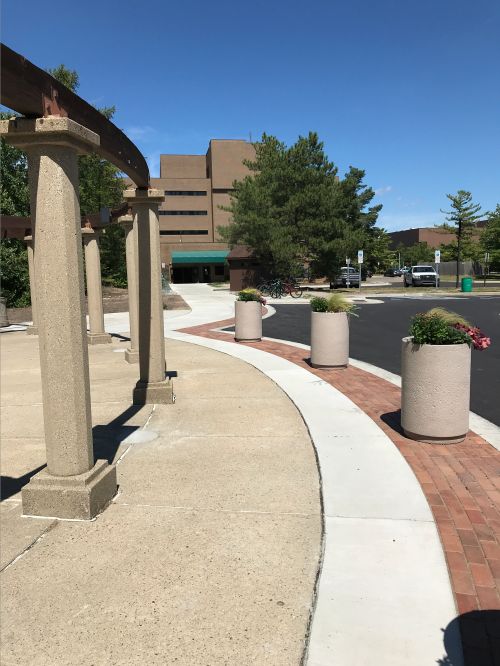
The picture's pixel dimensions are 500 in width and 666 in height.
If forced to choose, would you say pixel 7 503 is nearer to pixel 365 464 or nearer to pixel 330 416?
pixel 365 464

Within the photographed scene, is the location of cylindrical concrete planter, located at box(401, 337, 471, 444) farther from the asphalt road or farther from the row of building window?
the row of building window

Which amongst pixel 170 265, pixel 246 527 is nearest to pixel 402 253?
pixel 170 265

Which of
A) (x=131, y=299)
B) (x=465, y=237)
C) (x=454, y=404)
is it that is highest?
(x=465, y=237)

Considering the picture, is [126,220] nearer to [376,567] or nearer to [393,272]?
[376,567]

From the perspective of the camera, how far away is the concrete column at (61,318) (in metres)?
3.37

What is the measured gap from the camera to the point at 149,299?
634 centimetres

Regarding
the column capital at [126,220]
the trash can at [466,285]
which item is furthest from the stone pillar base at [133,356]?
the trash can at [466,285]

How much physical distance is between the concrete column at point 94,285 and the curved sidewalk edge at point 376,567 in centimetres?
827

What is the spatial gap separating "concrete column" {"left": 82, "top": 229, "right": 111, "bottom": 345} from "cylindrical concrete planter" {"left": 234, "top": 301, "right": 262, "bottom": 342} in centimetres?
343

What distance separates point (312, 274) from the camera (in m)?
34.8

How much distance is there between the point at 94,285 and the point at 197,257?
5262 cm

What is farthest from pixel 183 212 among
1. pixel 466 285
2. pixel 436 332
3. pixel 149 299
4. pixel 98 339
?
pixel 436 332

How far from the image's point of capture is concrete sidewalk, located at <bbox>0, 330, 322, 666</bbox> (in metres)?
2.43

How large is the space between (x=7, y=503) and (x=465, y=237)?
187 feet
